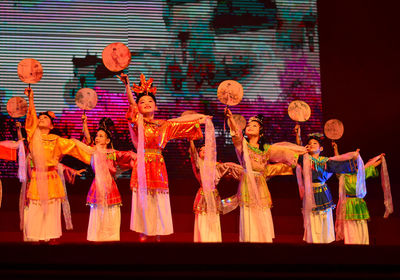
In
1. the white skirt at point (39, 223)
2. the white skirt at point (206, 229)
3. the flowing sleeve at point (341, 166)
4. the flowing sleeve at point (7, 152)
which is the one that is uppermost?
the flowing sleeve at point (7, 152)

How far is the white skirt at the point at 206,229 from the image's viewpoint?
513cm

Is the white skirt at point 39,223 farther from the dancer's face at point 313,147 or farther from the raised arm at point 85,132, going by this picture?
the dancer's face at point 313,147

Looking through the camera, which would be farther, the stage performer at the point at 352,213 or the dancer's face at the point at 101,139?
the stage performer at the point at 352,213

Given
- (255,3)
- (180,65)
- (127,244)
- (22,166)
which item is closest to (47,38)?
(180,65)

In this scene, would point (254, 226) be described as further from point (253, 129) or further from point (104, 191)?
point (104, 191)

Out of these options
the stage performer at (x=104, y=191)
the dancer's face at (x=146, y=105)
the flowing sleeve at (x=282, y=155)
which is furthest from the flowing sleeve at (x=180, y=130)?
the flowing sleeve at (x=282, y=155)

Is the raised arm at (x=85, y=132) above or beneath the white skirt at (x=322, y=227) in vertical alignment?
above

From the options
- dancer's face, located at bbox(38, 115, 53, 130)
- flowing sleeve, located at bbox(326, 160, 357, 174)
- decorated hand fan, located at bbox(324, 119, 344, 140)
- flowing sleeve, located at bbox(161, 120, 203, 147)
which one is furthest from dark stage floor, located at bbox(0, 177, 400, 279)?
decorated hand fan, located at bbox(324, 119, 344, 140)

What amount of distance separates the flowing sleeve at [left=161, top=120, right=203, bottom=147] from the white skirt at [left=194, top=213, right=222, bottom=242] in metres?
0.91

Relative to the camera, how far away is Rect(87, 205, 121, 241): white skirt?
5.10m

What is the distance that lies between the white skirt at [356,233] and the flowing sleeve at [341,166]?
0.58 meters

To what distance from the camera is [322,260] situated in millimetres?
2672

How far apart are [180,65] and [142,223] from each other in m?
2.53

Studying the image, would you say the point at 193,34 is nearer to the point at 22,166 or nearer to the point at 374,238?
the point at 22,166
